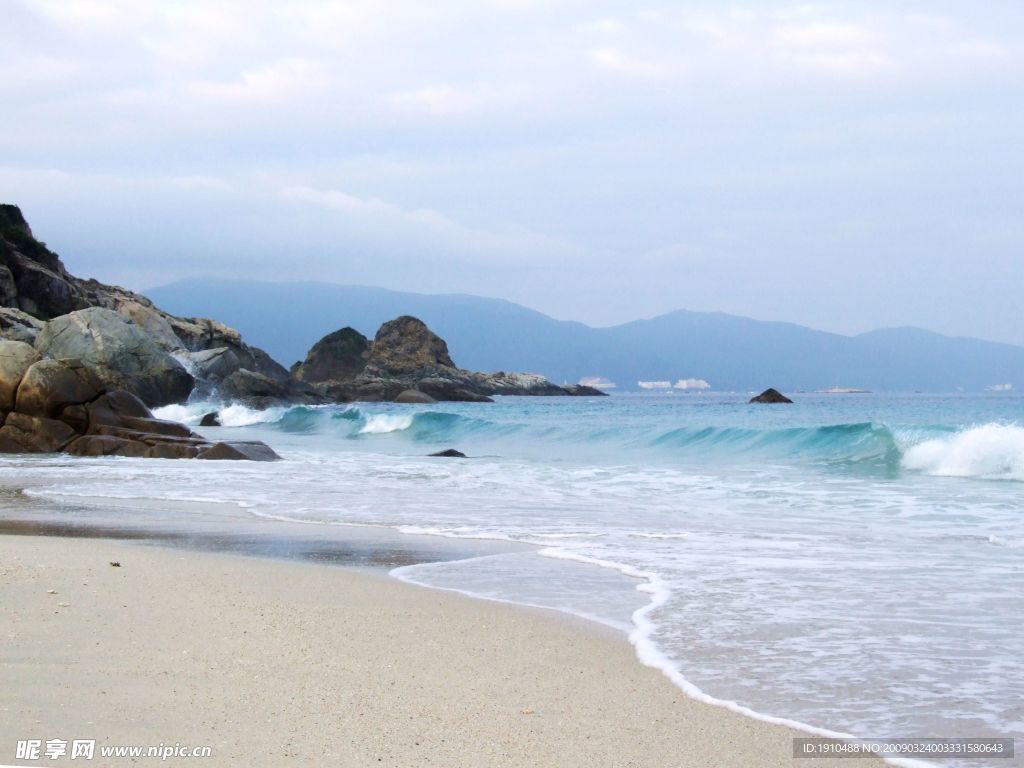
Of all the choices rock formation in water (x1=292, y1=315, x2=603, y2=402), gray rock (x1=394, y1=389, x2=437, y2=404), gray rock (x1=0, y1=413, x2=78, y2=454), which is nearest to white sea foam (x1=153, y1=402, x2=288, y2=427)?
gray rock (x1=0, y1=413, x2=78, y2=454)

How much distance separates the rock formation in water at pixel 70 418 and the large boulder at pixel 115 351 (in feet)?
27.3

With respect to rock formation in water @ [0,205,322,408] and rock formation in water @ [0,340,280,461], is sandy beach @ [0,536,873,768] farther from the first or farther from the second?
rock formation in water @ [0,205,322,408]

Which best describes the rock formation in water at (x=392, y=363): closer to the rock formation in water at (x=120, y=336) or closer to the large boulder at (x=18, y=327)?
the rock formation in water at (x=120, y=336)

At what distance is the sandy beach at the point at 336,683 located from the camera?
3.69 m

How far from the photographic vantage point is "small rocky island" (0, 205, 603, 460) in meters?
22.2

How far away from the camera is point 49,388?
2230 centimetres

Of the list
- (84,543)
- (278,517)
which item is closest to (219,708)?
(84,543)

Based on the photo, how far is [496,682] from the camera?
464 cm

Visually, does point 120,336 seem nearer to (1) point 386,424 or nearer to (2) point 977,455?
(1) point 386,424

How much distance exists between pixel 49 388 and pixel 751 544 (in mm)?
17809

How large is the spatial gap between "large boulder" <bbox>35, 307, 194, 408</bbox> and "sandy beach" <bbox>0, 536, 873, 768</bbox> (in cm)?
2704

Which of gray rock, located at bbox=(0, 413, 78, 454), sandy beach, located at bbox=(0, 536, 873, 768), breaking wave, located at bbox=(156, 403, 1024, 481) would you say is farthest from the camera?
gray rock, located at bbox=(0, 413, 78, 454)

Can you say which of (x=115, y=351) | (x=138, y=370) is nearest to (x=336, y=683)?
(x=115, y=351)

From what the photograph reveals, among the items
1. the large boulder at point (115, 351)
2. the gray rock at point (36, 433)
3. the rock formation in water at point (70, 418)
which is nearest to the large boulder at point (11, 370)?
the rock formation in water at point (70, 418)
